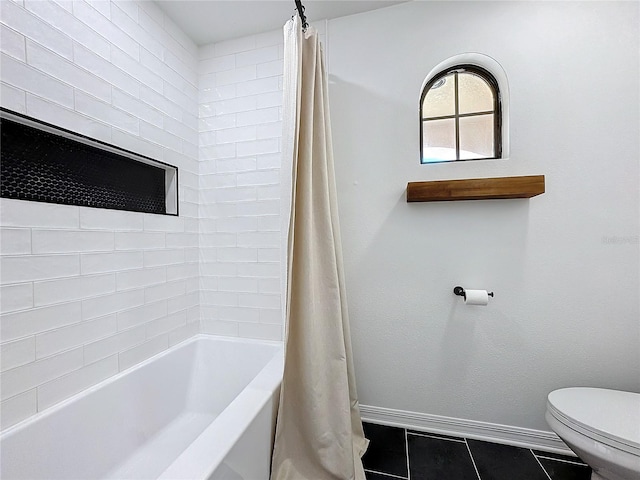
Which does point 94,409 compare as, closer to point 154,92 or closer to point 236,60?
point 154,92

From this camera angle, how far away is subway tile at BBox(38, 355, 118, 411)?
3.72 ft

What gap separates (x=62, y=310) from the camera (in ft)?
3.90

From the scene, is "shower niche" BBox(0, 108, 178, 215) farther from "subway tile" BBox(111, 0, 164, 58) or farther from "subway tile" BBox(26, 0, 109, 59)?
"subway tile" BBox(111, 0, 164, 58)

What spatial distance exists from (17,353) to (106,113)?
1.04 m

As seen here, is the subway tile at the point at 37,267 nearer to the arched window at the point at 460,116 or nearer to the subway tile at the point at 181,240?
the subway tile at the point at 181,240

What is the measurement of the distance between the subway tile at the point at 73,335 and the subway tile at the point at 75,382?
0.11 metres

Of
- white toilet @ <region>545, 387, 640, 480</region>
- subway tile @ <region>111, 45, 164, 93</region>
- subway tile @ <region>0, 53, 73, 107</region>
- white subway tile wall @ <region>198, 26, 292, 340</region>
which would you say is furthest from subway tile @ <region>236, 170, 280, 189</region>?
white toilet @ <region>545, 387, 640, 480</region>

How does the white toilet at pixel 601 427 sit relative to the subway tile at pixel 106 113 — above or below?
below

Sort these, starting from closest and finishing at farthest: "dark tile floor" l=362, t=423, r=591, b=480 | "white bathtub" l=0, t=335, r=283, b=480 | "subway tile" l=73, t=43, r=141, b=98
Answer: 1. "white bathtub" l=0, t=335, r=283, b=480
2. "subway tile" l=73, t=43, r=141, b=98
3. "dark tile floor" l=362, t=423, r=591, b=480

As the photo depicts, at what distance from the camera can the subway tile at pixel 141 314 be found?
1459 mm

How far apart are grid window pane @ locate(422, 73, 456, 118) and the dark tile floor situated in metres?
1.85

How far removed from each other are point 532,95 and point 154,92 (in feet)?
6.61

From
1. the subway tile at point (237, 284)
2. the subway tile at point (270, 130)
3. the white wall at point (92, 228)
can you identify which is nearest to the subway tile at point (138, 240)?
the white wall at point (92, 228)

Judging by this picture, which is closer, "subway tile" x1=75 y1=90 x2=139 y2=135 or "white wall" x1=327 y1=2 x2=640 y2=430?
"subway tile" x1=75 y1=90 x2=139 y2=135
